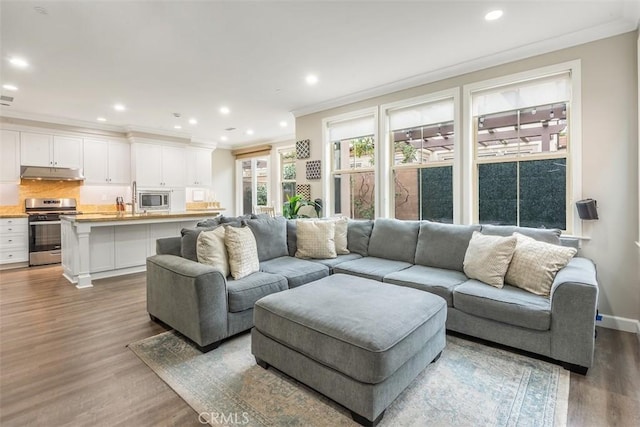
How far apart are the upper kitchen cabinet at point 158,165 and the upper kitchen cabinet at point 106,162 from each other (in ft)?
0.90

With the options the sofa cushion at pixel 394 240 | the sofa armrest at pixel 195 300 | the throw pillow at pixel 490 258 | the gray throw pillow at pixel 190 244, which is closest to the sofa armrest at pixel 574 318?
the throw pillow at pixel 490 258

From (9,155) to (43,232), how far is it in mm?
1417

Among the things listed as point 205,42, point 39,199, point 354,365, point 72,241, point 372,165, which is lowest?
point 354,365

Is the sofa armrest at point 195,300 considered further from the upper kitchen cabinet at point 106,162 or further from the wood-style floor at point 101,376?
the upper kitchen cabinet at point 106,162

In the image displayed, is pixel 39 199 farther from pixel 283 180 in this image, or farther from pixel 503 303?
pixel 503 303

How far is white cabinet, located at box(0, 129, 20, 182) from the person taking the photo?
5.25m

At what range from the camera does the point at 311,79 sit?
3982 mm

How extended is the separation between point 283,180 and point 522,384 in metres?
6.56

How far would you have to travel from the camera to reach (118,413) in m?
1.69

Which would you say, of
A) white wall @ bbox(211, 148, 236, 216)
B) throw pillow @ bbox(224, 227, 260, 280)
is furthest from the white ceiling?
white wall @ bbox(211, 148, 236, 216)

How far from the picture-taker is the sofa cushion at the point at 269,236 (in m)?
3.43

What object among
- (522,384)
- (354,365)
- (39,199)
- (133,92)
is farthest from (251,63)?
(39,199)

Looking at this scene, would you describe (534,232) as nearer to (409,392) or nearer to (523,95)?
(523,95)

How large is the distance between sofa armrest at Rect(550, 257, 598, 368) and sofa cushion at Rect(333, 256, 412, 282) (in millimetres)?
1317
